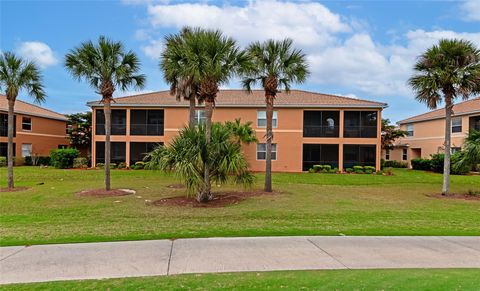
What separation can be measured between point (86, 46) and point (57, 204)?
7.50 meters

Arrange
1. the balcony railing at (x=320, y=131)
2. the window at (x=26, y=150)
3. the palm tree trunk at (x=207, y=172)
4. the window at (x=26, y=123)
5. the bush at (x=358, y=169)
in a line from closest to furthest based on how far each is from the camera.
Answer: the palm tree trunk at (x=207, y=172)
the bush at (x=358, y=169)
the balcony railing at (x=320, y=131)
the window at (x=26, y=150)
the window at (x=26, y=123)

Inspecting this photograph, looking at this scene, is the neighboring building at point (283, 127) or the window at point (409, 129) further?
the window at point (409, 129)

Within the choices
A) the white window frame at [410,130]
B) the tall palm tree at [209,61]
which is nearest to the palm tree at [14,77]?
the tall palm tree at [209,61]

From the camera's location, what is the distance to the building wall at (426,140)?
108ft

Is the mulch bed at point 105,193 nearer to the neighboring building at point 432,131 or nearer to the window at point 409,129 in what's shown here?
the neighboring building at point 432,131

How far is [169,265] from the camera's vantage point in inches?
223

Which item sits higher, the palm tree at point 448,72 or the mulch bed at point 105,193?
the palm tree at point 448,72

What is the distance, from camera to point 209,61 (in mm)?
12672

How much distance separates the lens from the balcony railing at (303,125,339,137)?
30.1 metres

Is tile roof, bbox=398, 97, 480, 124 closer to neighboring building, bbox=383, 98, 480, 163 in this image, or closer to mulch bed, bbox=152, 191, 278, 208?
neighboring building, bbox=383, 98, 480, 163

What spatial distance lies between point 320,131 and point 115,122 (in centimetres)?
1878

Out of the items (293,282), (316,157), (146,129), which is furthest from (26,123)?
(293,282)

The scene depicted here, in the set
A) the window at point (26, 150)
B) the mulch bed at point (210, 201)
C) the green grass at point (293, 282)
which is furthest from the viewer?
the window at point (26, 150)

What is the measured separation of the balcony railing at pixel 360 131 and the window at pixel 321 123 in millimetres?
908
